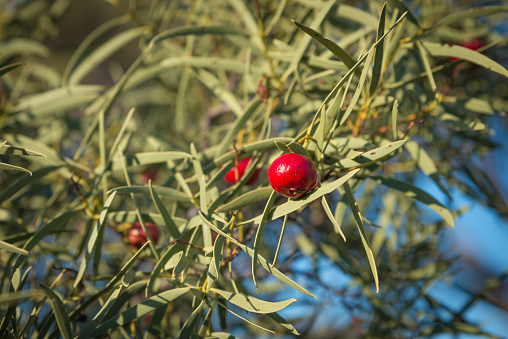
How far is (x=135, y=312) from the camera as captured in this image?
1.69ft

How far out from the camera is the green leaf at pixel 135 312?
1.67ft

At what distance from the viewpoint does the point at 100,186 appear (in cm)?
66

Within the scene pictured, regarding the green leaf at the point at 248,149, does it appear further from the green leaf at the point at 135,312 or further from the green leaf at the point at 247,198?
the green leaf at the point at 135,312

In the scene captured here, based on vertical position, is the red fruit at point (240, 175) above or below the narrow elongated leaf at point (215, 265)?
above

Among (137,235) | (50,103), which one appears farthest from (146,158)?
(50,103)

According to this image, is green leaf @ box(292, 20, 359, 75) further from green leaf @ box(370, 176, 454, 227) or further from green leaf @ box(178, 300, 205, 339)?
green leaf @ box(178, 300, 205, 339)

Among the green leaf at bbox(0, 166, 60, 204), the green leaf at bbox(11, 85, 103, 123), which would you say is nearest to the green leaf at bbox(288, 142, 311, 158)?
the green leaf at bbox(0, 166, 60, 204)

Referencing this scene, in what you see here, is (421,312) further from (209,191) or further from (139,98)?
(139,98)

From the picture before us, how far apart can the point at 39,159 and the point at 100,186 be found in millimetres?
127

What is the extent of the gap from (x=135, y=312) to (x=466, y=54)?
1.89 feet

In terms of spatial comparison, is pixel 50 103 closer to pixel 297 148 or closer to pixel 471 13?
pixel 297 148

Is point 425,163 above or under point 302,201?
above

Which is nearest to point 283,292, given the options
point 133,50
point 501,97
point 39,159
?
point 39,159

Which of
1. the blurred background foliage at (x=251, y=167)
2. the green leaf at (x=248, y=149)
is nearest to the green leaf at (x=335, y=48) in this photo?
the blurred background foliage at (x=251, y=167)
